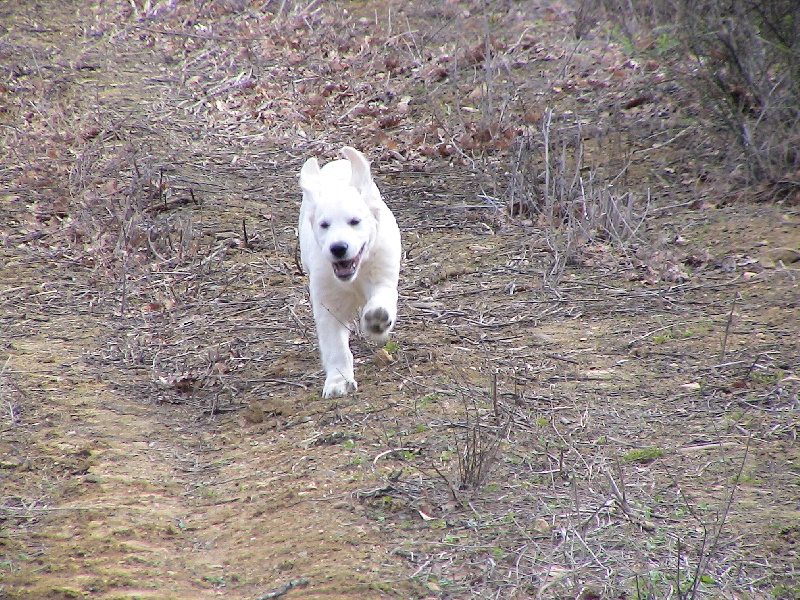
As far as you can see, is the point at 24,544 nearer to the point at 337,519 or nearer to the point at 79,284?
the point at 337,519

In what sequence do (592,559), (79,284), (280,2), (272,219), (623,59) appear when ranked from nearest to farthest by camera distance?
(592,559) → (79,284) → (272,219) → (623,59) → (280,2)

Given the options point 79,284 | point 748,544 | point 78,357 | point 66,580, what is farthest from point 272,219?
point 748,544

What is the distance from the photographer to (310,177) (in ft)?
18.9

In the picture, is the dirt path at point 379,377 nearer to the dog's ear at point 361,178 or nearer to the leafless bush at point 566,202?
the leafless bush at point 566,202

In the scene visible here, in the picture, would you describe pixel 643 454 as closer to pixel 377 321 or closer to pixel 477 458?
pixel 477 458

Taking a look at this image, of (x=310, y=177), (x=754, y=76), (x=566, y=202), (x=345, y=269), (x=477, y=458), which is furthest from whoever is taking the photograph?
(x=754, y=76)

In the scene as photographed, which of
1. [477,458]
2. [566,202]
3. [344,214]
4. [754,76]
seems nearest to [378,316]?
[344,214]

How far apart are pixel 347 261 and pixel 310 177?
2.28ft

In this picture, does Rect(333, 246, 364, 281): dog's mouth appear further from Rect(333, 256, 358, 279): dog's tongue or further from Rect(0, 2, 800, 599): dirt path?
Rect(0, 2, 800, 599): dirt path

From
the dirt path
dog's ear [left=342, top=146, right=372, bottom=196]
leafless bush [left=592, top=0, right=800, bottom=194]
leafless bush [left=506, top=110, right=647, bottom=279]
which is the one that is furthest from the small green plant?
leafless bush [left=592, top=0, right=800, bottom=194]

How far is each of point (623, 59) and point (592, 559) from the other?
8.45 metres

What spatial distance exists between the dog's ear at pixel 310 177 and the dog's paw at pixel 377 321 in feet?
2.82

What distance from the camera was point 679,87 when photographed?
9906 mm

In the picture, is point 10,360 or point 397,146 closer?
point 10,360
